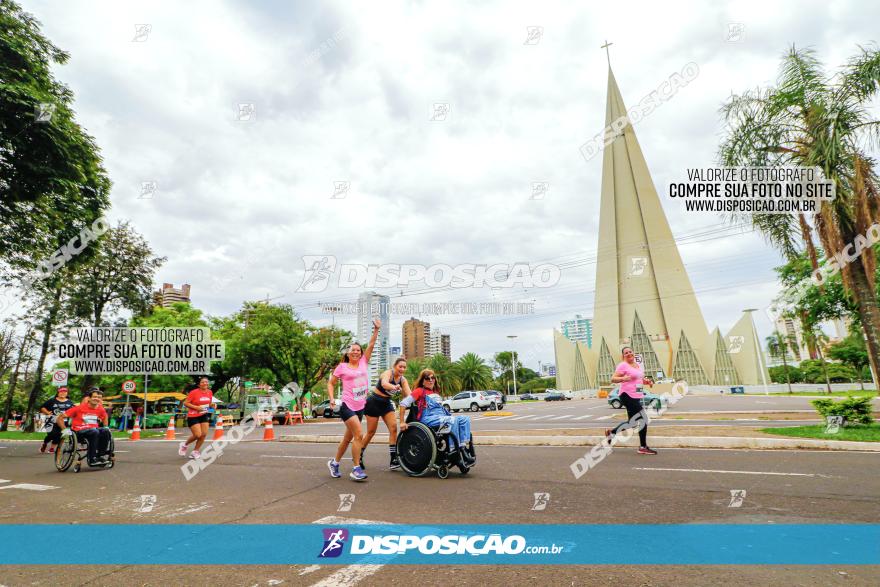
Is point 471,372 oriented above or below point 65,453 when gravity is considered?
above

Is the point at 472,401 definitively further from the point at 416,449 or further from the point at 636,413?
the point at 416,449

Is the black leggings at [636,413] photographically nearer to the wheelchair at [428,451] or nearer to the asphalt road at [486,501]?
the asphalt road at [486,501]

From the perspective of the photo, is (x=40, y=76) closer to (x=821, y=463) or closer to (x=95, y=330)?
(x=95, y=330)

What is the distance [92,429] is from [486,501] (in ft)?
27.3

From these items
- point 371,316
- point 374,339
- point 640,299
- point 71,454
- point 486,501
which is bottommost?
point 486,501

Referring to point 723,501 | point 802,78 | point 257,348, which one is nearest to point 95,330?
point 257,348

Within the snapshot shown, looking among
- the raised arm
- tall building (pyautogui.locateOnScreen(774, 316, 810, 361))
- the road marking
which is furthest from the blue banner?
tall building (pyautogui.locateOnScreen(774, 316, 810, 361))

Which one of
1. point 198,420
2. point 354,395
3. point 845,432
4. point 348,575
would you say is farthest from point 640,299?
point 348,575

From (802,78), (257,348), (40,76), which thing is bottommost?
(257,348)

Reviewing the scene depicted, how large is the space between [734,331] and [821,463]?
78.6 meters

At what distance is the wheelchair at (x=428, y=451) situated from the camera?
6.43 meters

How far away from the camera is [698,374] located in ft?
237

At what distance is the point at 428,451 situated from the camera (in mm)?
6434

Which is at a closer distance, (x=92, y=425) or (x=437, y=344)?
(x=92, y=425)
